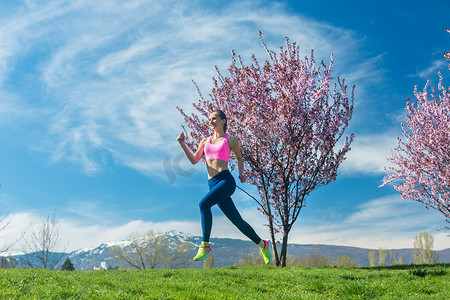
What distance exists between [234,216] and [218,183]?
0.92 meters

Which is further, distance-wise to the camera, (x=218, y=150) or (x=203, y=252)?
(x=218, y=150)

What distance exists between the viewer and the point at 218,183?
7.57 metres

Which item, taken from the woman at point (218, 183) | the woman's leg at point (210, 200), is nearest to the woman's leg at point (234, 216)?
the woman at point (218, 183)

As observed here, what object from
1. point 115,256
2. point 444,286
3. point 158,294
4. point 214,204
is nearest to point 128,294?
point 158,294

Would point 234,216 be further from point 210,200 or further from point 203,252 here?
point 203,252

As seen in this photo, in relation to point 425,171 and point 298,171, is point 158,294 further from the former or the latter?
point 425,171

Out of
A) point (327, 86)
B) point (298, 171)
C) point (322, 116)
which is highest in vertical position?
point (327, 86)

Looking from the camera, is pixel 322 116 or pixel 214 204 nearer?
pixel 214 204

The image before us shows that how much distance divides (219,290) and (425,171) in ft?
64.7

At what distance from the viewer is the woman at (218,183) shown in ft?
24.6

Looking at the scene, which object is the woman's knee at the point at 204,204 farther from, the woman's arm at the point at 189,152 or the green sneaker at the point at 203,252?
the woman's arm at the point at 189,152

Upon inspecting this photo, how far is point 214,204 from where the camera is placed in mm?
7613

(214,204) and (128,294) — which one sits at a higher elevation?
(214,204)

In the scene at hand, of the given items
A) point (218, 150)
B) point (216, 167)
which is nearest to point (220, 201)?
point (216, 167)
